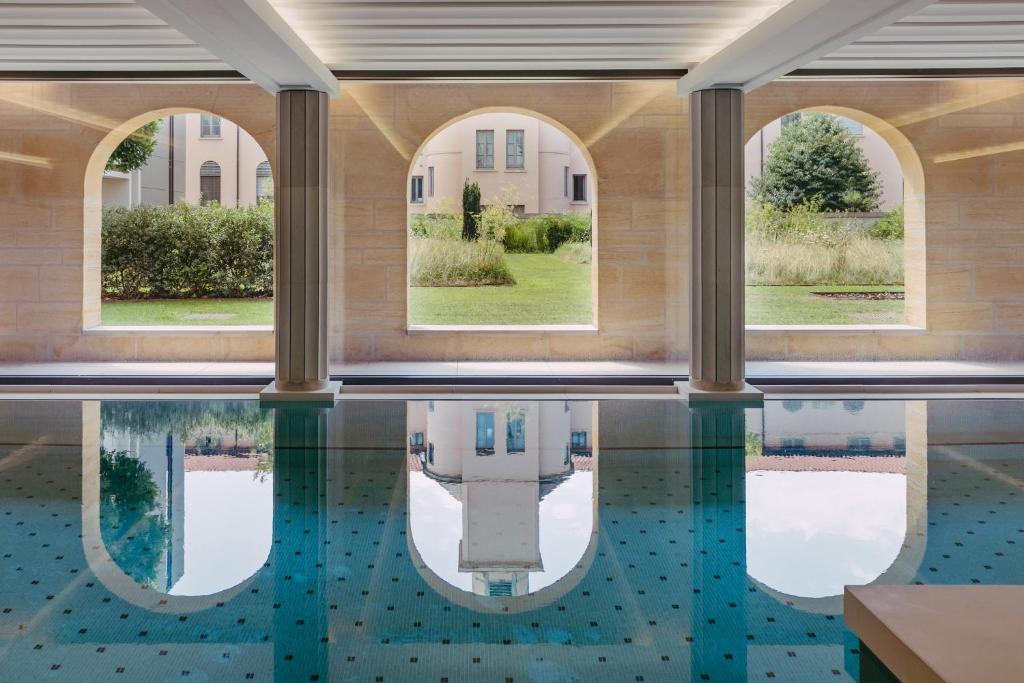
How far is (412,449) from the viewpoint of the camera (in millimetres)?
7402

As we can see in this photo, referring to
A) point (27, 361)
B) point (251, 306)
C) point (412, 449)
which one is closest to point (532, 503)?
point (412, 449)

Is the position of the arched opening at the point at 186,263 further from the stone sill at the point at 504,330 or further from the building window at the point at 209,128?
the building window at the point at 209,128

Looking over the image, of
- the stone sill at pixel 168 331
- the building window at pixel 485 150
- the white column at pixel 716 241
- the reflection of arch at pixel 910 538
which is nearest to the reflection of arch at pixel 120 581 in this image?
the reflection of arch at pixel 910 538

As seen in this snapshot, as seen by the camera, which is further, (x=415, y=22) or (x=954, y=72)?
(x=954, y=72)

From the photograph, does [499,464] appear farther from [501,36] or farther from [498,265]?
[498,265]

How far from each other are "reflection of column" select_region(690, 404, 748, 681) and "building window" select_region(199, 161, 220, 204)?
2353cm

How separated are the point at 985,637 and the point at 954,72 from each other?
9346 mm

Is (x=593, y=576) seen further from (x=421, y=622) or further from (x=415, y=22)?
(x=415, y=22)

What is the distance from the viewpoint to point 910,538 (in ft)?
16.3

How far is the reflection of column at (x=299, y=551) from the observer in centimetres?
353

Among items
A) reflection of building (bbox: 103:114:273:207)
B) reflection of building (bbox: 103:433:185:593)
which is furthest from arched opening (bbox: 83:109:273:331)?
reflection of building (bbox: 103:114:273:207)

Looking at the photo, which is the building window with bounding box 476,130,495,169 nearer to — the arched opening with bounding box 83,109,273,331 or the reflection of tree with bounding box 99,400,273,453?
the arched opening with bounding box 83,109,273,331

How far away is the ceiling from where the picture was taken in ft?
25.1

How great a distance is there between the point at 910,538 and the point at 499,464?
307cm
